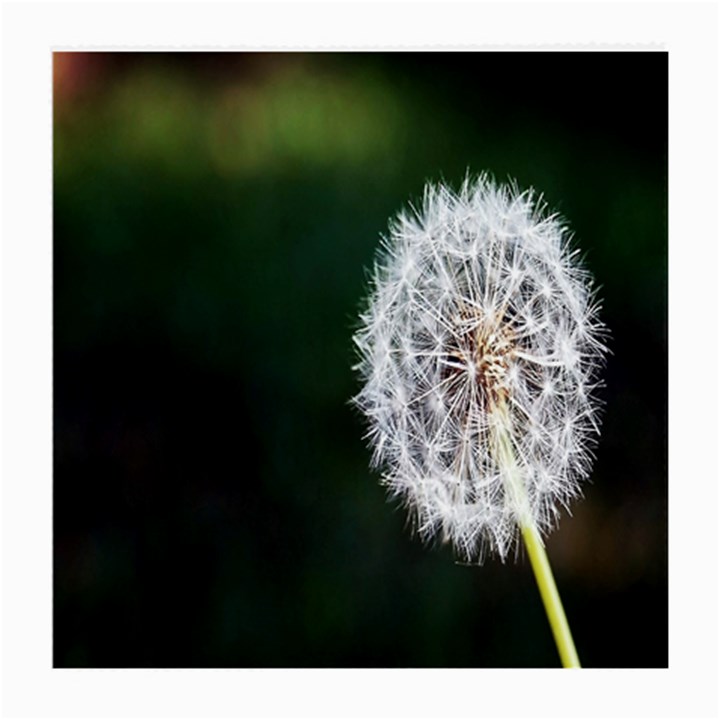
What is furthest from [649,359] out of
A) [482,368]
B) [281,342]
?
[281,342]

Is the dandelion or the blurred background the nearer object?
the dandelion

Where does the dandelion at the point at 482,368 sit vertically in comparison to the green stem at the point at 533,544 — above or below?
above

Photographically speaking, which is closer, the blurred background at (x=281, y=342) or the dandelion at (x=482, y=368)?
the dandelion at (x=482, y=368)

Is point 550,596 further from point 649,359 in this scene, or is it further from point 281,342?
point 281,342

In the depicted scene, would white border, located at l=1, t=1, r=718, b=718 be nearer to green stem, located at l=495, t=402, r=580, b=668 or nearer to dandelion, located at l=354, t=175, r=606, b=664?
green stem, located at l=495, t=402, r=580, b=668

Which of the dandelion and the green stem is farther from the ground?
the dandelion

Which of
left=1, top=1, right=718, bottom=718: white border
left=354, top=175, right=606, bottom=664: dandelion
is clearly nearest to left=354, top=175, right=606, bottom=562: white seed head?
left=354, top=175, right=606, bottom=664: dandelion

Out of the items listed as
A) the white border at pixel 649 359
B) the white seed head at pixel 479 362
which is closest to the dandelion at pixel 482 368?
the white seed head at pixel 479 362

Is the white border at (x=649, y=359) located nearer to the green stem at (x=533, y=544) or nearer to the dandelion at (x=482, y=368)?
the green stem at (x=533, y=544)
